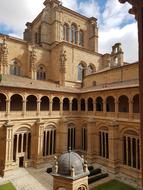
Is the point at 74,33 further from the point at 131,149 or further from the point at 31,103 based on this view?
the point at 131,149

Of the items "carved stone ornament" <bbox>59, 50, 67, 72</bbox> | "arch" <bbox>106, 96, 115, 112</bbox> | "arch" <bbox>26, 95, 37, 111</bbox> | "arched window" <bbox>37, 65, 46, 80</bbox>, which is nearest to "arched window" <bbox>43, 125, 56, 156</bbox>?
"arch" <bbox>26, 95, 37, 111</bbox>

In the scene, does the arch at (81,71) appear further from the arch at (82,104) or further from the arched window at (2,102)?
the arched window at (2,102)

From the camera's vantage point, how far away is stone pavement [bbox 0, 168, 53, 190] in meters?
18.6

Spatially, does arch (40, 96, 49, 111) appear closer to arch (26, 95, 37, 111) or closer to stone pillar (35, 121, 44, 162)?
arch (26, 95, 37, 111)

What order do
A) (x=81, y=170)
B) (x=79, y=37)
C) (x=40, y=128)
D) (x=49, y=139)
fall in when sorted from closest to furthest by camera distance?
(x=81, y=170), (x=40, y=128), (x=49, y=139), (x=79, y=37)

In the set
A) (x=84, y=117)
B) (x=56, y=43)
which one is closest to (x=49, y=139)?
(x=84, y=117)

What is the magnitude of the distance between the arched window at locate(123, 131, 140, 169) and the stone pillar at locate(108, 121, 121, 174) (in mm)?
982

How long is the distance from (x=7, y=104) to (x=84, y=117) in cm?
1240

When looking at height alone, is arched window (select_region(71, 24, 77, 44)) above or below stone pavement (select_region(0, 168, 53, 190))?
above

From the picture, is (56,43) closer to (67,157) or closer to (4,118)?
(4,118)

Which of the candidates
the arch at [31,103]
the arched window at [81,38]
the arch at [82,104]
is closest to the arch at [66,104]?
the arch at [82,104]

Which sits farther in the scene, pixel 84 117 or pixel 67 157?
pixel 84 117

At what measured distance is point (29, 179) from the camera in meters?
20.2

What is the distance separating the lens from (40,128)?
80.0 ft
